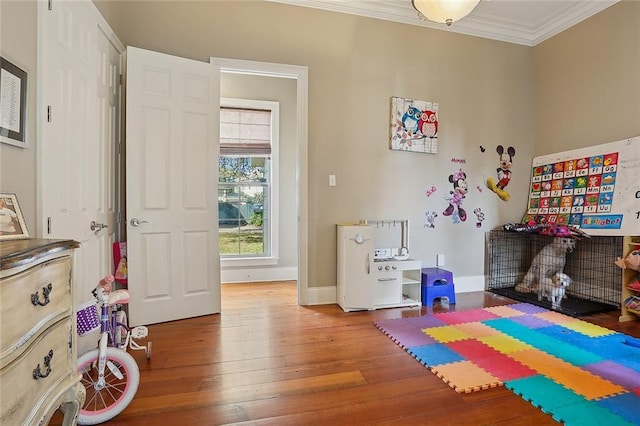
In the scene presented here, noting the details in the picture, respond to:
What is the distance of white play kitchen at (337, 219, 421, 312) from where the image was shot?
303cm

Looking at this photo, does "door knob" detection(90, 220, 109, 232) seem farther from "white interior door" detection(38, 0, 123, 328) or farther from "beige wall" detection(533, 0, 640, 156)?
"beige wall" detection(533, 0, 640, 156)

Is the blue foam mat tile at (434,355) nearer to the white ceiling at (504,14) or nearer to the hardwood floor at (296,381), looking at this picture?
the hardwood floor at (296,381)

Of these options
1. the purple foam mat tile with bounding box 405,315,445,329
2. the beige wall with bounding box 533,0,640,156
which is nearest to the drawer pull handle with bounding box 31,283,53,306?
the purple foam mat tile with bounding box 405,315,445,329

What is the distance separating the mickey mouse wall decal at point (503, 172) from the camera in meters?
3.85

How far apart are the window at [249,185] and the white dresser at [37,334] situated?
3034 millimetres

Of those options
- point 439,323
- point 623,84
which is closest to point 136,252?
point 439,323

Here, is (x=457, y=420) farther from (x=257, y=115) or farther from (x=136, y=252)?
(x=257, y=115)

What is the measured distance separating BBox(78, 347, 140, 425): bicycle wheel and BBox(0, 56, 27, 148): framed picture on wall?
104 centimetres

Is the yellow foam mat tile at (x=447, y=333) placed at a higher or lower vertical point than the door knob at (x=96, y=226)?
lower

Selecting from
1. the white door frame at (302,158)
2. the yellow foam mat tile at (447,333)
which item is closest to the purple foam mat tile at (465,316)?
the yellow foam mat tile at (447,333)

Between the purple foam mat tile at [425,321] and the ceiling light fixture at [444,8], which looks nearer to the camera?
the ceiling light fixture at [444,8]

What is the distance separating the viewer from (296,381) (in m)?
Answer: 1.83

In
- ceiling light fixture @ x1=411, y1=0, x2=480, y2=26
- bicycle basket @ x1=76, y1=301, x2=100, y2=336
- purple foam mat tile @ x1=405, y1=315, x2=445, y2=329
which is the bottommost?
purple foam mat tile @ x1=405, y1=315, x2=445, y2=329

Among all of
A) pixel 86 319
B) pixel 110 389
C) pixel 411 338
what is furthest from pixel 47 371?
pixel 411 338
